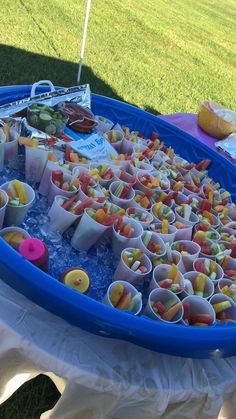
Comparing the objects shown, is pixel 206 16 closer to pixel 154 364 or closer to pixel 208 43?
pixel 208 43

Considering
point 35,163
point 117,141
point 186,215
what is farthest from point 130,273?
point 117,141

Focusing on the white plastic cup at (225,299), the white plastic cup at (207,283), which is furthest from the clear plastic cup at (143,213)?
the white plastic cup at (225,299)

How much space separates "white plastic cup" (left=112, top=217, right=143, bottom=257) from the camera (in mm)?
1294

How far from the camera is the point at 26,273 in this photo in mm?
963

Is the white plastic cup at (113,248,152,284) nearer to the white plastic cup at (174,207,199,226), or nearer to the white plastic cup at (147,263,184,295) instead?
the white plastic cup at (147,263,184,295)

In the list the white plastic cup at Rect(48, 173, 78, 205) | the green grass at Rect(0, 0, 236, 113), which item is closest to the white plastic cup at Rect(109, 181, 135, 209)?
the white plastic cup at Rect(48, 173, 78, 205)

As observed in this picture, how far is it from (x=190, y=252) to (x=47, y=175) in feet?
1.85

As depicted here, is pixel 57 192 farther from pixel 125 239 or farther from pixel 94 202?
pixel 125 239

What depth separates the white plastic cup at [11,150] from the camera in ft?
4.80

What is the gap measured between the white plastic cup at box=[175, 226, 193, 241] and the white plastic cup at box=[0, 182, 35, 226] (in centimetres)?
52

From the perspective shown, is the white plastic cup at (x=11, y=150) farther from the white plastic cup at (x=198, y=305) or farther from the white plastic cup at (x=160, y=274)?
the white plastic cup at (x=198, y=305)

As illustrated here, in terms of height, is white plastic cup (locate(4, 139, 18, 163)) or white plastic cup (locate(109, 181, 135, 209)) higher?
white plastic cup (locate(4, 139, 18, 163))

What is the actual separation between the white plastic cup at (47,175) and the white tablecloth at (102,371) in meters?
0.51

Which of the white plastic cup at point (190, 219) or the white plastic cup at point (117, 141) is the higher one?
the white plastic cup at point (117, 141)
